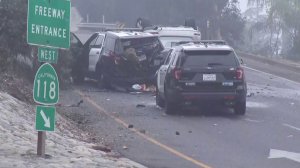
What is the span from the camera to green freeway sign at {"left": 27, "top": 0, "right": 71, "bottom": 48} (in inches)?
417

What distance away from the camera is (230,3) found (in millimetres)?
60938

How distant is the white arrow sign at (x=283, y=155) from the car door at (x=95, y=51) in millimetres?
13584

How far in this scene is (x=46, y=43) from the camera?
10750 mm

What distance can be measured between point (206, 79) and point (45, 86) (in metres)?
8.85

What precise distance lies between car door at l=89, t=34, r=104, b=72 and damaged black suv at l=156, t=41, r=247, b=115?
7679mm

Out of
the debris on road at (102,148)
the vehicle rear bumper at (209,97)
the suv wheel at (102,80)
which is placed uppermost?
the vehicle rear bumper at (209,97)

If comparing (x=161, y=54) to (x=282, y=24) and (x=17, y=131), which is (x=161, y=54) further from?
(x=282, y=24)

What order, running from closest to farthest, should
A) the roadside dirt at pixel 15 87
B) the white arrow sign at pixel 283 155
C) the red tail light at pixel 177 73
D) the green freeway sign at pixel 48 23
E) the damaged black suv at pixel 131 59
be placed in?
the green freeway sign at pixel 48 23 → the white arrow sign at pixel 283 155 → the roadside dirt at pixel 15 87 → the red tail light at pixel 177 73 → the damaged black suv at pixel 131 59

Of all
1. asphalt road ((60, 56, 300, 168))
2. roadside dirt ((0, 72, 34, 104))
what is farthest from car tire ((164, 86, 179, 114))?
roadside dirt ((0, 72, 34, 104))

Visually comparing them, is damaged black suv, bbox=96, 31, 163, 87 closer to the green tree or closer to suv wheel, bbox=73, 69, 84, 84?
suv wheel, bbox=73, 69, 84, 84

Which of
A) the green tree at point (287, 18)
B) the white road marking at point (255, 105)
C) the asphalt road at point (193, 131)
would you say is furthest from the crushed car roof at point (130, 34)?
the green tree at point (287, 18)

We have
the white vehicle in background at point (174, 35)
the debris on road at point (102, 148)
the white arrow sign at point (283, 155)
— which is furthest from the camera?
the white vehicle in background at point (174, 35)

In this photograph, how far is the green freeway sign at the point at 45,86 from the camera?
1073cm

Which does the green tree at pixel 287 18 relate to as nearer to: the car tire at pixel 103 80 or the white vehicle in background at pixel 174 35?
the white vehicle in background at pixel 174 35
